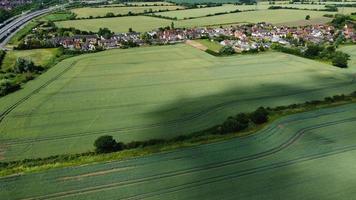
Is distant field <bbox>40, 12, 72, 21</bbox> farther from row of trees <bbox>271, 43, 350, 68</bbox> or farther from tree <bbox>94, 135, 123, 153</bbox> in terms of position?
tree <bbox>94, 135, 123, 153</bbox>

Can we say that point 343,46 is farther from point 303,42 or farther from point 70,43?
point 70,43

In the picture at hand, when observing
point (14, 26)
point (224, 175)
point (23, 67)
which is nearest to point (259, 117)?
point (224, 175)

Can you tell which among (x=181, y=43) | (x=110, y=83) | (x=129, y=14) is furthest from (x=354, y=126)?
(x=129, y=14)

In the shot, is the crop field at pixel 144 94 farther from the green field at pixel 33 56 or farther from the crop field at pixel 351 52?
the green field at pixel 33 56

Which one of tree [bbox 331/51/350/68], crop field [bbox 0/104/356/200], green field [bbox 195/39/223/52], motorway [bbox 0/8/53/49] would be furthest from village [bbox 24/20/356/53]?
crop field [bbox 0/104/356/200]

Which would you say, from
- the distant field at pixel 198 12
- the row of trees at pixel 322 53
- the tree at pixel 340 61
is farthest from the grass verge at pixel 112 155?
the distant field at pixel 198 12

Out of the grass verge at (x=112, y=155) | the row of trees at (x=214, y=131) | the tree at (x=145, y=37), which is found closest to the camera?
the grass verge at (x=112, y=155)

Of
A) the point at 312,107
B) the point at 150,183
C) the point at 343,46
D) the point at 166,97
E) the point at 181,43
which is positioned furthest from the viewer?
the point at 181,43
